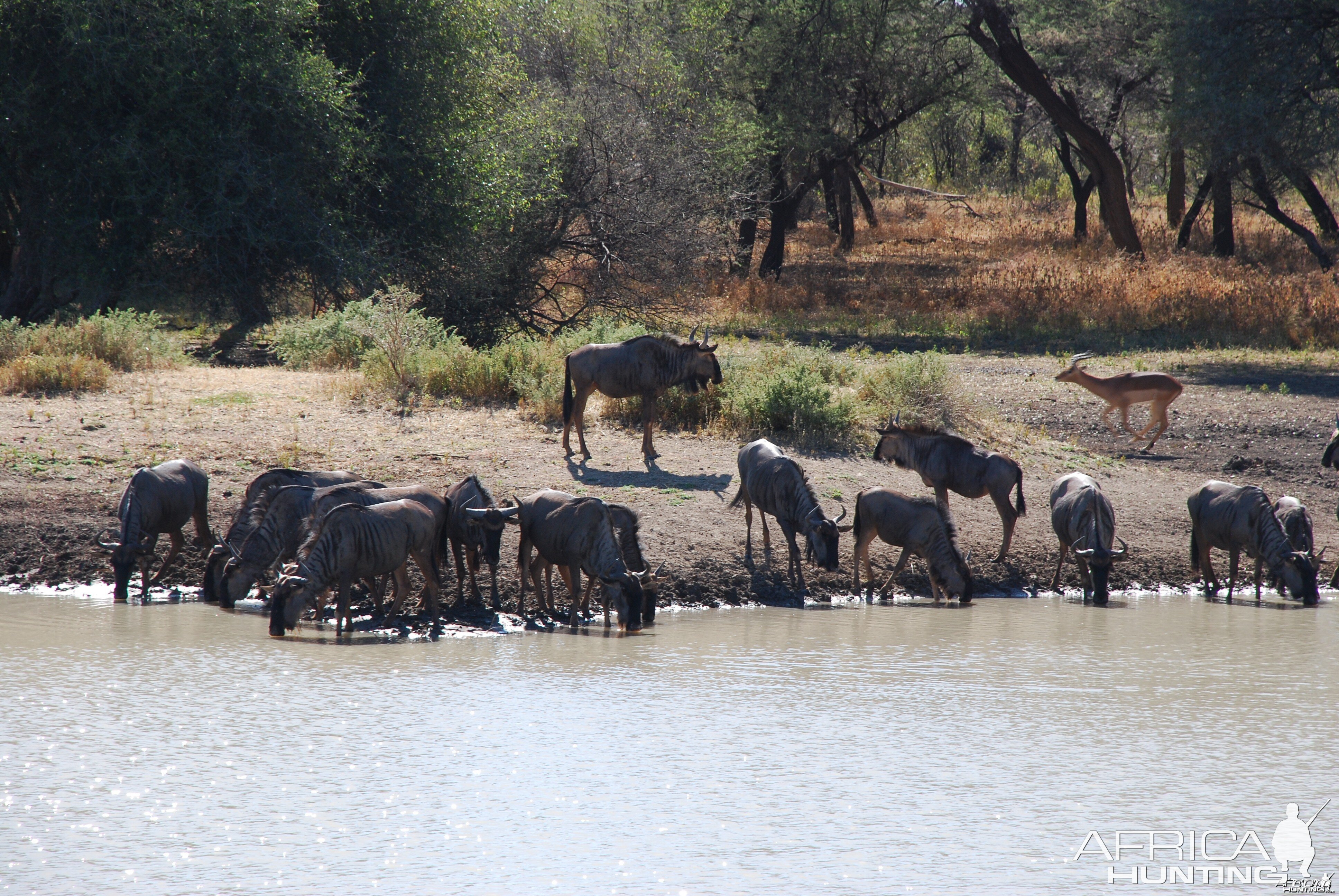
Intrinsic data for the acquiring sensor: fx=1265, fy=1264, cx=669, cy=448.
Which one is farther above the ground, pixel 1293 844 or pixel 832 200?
pixel 832 200

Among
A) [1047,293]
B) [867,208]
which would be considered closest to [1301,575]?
[1047,293]

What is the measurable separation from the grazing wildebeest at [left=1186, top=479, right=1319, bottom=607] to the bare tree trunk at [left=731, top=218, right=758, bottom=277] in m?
20.4

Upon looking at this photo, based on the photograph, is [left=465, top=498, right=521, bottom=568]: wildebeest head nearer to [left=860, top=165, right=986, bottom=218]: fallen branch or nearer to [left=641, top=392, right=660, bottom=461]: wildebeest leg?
[left=641, top=392, right=660, bottom=461]: wildebeest leg

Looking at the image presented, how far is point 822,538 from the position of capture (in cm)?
981

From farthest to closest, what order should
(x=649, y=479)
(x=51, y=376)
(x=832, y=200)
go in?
(x=832, y=200) < (x=51, y=376) < (x=649, y=479)

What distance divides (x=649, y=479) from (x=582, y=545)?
11.4 ft

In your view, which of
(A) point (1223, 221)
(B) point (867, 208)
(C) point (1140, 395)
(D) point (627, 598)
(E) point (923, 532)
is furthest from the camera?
(B) point (867, 208)

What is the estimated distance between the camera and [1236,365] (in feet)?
64.6

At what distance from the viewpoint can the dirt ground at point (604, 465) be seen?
10234mm

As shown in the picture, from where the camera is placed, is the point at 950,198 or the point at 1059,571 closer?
the point at 1059,571

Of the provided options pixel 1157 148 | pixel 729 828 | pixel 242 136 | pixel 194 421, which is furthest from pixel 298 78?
pixel 1157 148

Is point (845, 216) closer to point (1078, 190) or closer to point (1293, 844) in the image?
point (1078, 190)

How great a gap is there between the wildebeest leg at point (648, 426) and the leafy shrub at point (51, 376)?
21.0 ft

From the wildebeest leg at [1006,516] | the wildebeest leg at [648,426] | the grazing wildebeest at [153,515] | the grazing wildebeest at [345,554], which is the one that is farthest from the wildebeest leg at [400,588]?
the wildebeest leg at [1006,516]
